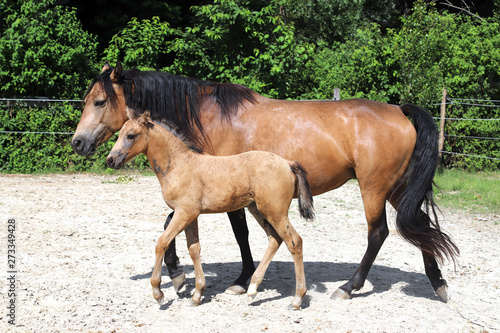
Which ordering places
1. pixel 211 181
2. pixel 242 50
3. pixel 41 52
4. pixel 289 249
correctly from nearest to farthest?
1. pixel 211 181
2. pixel 289 249
3. pixel 41 52
4. pixel 242 50

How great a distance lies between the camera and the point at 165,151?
4441 millimetres

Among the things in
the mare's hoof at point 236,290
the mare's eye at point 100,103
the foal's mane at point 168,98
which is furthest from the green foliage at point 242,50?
the mare's hoof at point 236,290

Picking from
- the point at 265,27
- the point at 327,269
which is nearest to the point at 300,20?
the point at 265,27

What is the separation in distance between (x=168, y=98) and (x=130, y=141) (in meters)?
0.78

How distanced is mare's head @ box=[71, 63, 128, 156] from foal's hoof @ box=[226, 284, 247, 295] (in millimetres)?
1940

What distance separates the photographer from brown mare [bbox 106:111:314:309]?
4.30 m

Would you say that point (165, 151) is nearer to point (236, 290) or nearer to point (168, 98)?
point (168, 98)

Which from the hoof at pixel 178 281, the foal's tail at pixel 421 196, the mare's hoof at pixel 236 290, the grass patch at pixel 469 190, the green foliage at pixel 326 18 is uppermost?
the green foliage at pixel 326 18

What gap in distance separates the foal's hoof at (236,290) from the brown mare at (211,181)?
483 millimetres

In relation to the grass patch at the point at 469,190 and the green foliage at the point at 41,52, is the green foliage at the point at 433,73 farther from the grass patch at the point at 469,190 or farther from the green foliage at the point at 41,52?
the green foliage at the point at 41,52

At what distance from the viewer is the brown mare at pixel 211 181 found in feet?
14.1

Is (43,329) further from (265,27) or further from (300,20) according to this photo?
(300,20)

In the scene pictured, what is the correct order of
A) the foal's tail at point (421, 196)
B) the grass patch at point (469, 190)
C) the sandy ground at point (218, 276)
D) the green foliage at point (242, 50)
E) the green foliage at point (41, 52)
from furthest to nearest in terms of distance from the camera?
1. the green foliage at point (242, 50)
2. the green foliage at point (41, 52)
3. the grass patch at point (469, 190)
4. the foal's tail at point (421, 196)
5. the sandy ground at point (218, 276)

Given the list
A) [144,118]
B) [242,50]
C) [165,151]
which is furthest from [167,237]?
[242,50]
